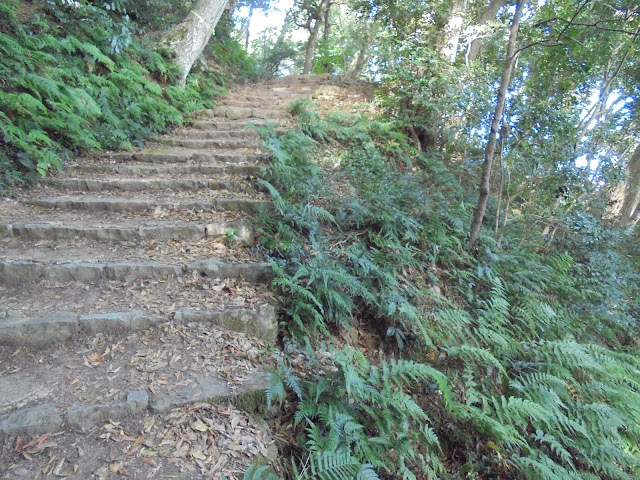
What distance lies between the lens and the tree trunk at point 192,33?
8.14m

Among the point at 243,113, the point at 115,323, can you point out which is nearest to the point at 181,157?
the point at 243,113

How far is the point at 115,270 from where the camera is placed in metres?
3.37

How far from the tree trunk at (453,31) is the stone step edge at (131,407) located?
8.04 meters

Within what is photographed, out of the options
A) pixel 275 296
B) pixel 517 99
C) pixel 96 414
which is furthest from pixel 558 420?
pixel 517 99

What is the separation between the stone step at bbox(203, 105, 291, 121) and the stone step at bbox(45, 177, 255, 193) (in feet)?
11.4

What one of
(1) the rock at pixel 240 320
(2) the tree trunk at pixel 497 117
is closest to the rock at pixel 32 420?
(1) the rock at pixel 240 320

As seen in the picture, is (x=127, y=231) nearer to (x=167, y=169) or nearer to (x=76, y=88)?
(x=167, y=169)

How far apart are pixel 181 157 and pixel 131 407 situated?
432 cm

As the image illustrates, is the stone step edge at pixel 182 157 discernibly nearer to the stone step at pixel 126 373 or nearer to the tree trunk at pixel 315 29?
the stone step at pixel 126 373

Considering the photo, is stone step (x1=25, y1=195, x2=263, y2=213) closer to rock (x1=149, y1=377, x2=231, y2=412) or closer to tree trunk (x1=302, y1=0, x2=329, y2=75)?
rock (x1=149, y1=377, x2=231, y2=412)

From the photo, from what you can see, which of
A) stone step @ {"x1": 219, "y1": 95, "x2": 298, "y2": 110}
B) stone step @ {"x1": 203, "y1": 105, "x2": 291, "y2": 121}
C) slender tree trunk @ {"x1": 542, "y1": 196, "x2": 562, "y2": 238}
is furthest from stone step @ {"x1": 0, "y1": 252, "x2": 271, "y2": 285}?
stone step @ {"x1": 219, "y1": 95, "x2": 298, "y2": 110}

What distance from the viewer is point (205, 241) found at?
13.3 feet

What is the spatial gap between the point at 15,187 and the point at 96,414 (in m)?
3.65

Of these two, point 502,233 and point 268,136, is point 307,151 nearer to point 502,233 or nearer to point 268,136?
point 268,136
